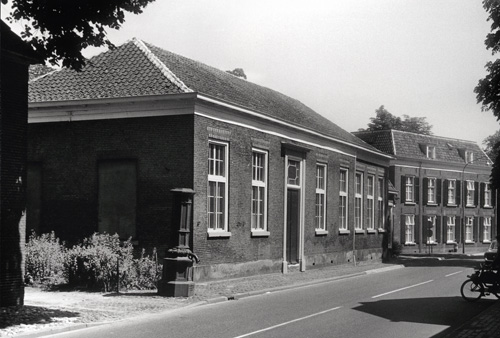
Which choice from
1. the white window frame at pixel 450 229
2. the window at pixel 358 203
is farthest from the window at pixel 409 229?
the window at pixel 358 203

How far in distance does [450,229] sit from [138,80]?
136ft

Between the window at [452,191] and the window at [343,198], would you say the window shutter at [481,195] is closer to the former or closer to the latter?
the window at [452,191]

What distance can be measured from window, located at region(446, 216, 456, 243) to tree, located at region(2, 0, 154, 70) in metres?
47.0

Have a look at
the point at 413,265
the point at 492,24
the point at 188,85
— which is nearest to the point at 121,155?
the point at 188,85

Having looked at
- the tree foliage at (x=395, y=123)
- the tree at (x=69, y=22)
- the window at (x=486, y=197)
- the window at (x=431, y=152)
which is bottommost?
the window at (x=486, y=197)

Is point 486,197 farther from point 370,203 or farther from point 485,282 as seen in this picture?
point 485,282

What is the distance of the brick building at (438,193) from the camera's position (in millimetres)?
50875

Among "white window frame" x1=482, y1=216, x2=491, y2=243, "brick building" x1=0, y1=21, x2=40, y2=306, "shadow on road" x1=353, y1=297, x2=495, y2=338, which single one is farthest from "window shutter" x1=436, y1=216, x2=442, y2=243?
"brick building" x1=0, y1=21, x2=40, y2=306

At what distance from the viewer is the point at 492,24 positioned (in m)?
17.6

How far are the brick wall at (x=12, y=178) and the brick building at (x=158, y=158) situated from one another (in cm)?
560

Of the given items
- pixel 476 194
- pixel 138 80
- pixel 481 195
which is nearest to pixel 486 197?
pixel 481 195

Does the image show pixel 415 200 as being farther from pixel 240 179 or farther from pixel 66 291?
pixel 66 291

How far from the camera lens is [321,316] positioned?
12.9 meters

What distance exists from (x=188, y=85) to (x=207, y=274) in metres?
5.73
